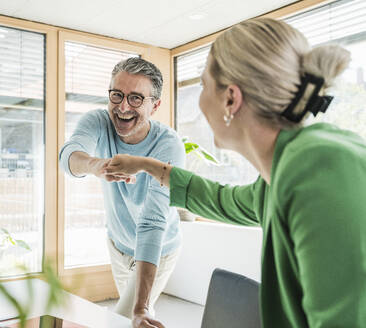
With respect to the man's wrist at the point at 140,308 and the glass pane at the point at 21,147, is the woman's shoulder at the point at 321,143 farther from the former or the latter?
the glass pane at the point at 21,147

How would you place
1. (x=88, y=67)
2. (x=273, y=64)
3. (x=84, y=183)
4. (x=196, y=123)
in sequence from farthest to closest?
1. (x=196, y=123)
2. (x=88, y=67)
3. (x=84, y=183)
4. (x=273, y=64)

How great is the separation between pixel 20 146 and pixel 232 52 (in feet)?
11.7

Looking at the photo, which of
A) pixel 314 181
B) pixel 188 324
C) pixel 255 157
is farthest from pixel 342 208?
pixel 188 324

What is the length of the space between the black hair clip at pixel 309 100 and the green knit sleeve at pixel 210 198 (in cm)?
44

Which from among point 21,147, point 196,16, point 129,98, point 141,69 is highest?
point 196,16

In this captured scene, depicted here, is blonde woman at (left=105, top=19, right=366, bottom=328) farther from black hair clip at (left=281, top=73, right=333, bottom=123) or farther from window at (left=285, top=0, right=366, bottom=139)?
window at (left=285, top=0, right=366, bottom=139)

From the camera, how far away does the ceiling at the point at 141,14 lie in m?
3.78

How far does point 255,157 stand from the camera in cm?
96

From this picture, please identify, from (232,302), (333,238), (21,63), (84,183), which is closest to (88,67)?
(21,63)

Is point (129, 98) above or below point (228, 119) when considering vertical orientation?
above

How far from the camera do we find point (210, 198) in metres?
1.34

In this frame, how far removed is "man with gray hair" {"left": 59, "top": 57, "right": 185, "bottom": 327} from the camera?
1698 mm

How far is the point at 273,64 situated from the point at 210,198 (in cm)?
60

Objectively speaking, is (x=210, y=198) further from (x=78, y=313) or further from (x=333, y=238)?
(x=333, y=238)
